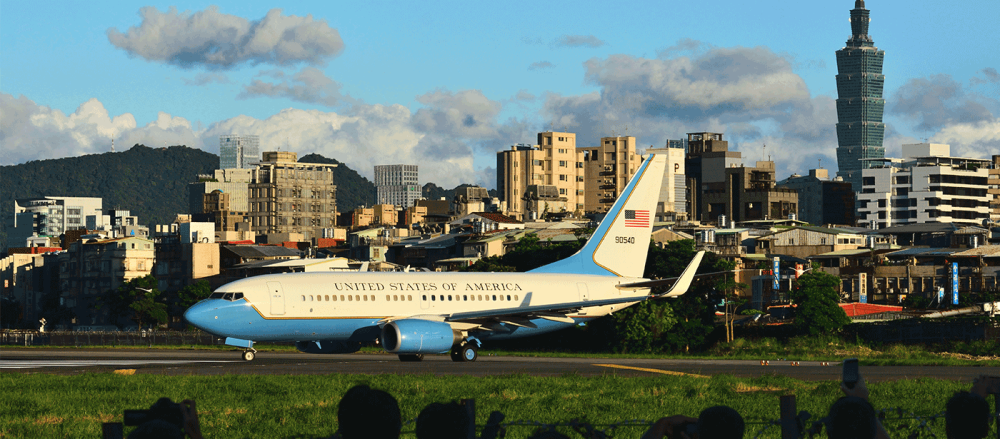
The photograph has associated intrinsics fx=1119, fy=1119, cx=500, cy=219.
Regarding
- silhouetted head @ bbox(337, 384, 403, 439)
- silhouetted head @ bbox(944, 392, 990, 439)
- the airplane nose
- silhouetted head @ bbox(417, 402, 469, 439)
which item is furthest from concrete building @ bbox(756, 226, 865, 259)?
silhouetted head @ bbox(337, 384, 403, 439)

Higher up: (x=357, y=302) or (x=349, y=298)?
(x=349, y=298)

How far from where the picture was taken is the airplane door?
36.9m

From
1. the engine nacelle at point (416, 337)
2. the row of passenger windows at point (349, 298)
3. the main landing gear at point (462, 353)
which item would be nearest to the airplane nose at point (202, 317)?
the row of passenger windows at point (349, 298)

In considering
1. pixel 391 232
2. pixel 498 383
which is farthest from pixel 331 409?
pixel 391 232

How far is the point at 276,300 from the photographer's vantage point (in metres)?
37.0

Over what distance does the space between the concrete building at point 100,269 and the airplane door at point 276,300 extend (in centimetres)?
11242

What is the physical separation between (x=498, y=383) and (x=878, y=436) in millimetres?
18407

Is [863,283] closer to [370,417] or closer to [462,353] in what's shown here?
[462,353]

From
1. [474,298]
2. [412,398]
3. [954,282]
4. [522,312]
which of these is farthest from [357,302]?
[954,282]

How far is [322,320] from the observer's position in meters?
37.8

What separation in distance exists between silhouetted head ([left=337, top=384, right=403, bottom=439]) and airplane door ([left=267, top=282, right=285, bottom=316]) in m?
30.9

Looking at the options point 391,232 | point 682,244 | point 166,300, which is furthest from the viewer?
point 391,232

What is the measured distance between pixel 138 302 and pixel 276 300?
86.0 m

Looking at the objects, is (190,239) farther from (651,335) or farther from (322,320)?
(322,320)
